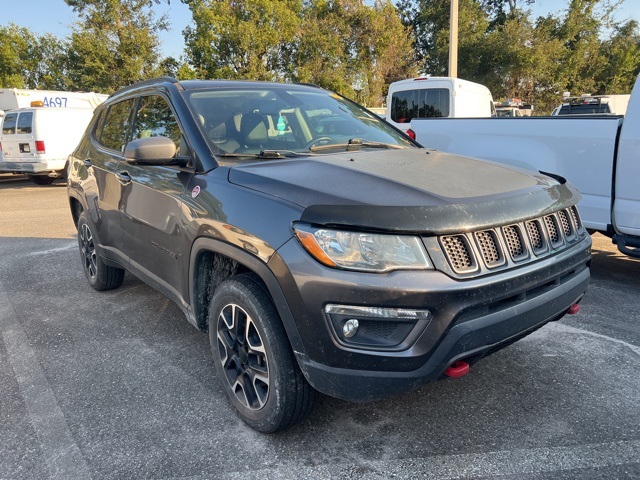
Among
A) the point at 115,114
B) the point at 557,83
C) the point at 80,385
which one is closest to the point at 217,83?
the point at 115,114

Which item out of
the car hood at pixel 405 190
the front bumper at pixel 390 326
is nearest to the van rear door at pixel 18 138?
the car hood at pixel 405 190

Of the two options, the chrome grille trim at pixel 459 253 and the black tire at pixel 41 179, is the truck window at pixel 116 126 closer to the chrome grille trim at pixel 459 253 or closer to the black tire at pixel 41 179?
the chrome grille trim at pixel 459 253

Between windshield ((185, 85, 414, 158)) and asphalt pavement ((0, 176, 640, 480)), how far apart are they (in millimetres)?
1449

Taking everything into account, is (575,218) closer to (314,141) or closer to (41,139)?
(314,141)

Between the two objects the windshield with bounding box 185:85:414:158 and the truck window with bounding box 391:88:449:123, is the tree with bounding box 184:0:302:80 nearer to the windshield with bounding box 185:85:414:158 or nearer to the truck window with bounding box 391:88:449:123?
the truck window with bounding box 391:88:449:123

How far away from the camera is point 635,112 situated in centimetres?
439

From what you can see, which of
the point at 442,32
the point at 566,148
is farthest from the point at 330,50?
the point at 566,148

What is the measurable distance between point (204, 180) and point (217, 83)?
1.06 m

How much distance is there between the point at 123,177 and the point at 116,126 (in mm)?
779

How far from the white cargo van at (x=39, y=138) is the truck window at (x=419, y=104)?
26.7 feet

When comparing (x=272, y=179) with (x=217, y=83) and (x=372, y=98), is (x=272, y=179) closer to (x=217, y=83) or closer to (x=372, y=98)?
(x=217, y=83)

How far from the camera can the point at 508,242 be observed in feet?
7.52

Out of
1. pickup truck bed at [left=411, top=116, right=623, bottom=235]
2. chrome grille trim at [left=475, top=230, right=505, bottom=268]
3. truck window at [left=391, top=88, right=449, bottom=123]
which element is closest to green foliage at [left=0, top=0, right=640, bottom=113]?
truck window at [left=391, top=88, right=449, bottom=123]

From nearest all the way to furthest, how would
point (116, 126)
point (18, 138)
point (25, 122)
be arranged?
point (116, 126), point (25, 122), point (18, 138)
